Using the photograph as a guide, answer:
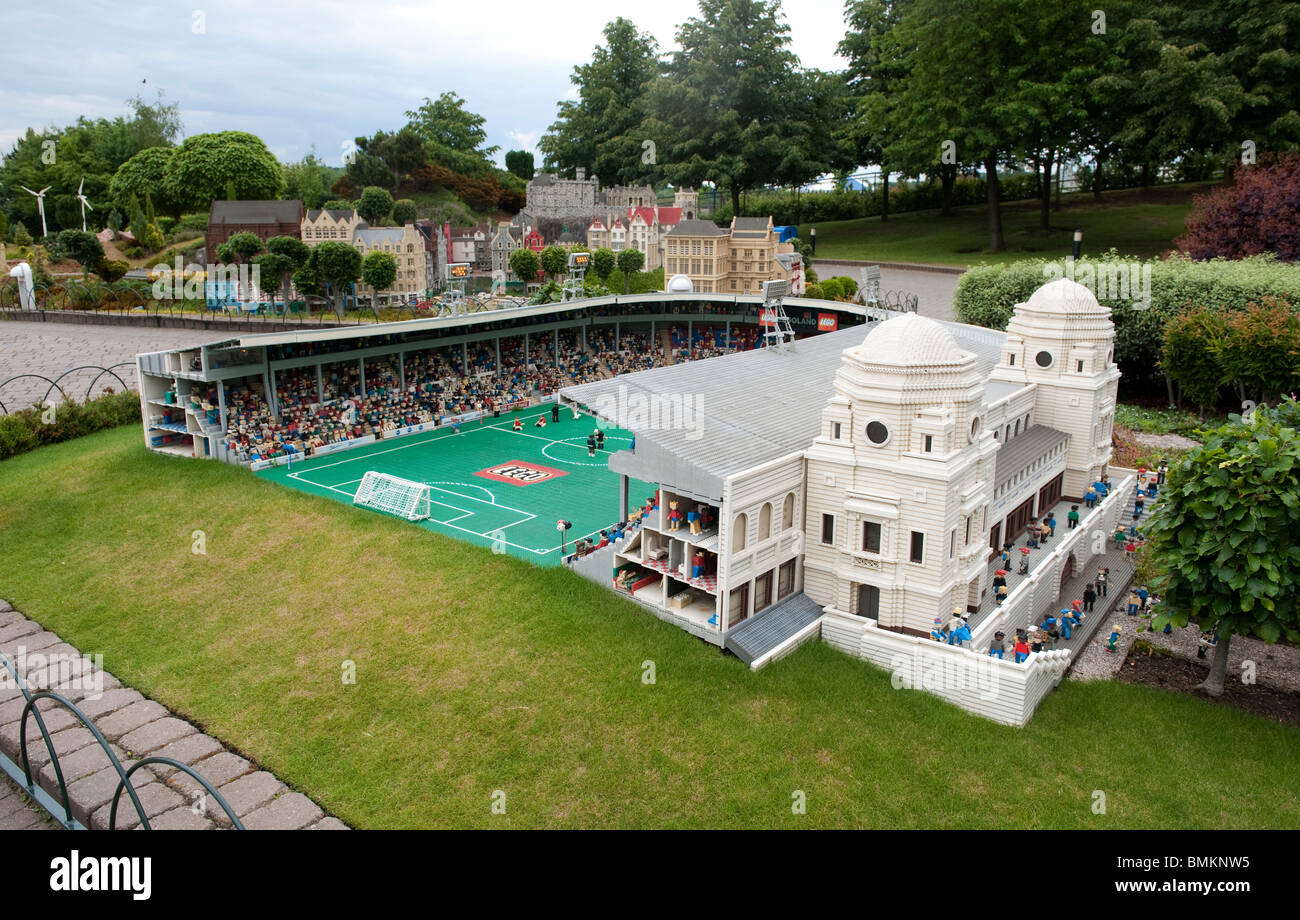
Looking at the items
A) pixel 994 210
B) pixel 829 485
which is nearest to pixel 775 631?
pixel 829 485

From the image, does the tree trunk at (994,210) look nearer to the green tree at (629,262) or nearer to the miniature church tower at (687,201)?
the miniature church tower at (687,201)

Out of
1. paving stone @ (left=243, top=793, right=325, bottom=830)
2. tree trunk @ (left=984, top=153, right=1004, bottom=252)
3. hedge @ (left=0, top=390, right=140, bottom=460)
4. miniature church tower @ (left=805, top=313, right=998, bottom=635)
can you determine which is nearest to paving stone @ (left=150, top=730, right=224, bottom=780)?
paving stone @ (left=243, top=793, right=325, bottom=830)

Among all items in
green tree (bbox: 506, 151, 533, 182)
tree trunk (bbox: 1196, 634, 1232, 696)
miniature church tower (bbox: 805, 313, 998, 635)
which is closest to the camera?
miniature church tower (bbox: 805, 313, 998, 635)

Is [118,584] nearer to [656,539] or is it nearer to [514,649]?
[514,649]

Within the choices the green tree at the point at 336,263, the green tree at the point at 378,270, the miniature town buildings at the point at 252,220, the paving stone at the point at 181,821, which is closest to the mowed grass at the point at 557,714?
the paving stone at the point at 181,821

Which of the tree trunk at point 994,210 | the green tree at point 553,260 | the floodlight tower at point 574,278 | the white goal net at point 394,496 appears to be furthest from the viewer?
the green tree at point 553,260

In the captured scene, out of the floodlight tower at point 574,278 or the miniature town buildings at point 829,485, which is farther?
the floodlight tower at point 574,278

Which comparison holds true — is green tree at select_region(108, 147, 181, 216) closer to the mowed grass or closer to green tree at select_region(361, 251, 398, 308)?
green tree at select_region(361, 251, 398, 308)

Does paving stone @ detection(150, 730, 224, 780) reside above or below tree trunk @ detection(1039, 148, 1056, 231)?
below
